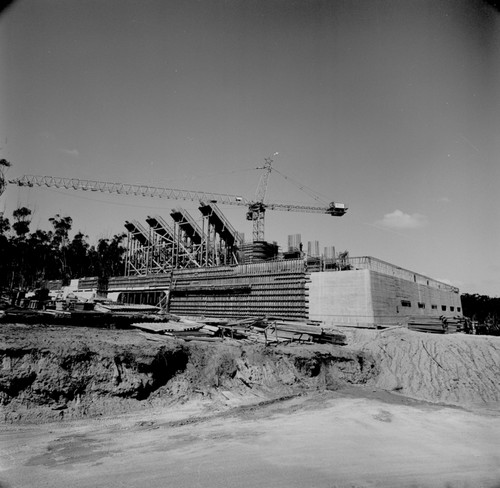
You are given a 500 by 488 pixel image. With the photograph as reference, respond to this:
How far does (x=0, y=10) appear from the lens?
6312mm

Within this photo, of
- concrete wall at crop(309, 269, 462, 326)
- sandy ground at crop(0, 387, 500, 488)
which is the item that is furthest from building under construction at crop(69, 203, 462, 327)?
sandy ground at crop(0, 387, 500, 488)

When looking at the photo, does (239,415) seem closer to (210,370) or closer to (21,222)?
(210,370)

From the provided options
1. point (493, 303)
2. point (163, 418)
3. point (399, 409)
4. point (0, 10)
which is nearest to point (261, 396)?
point (163, 418)

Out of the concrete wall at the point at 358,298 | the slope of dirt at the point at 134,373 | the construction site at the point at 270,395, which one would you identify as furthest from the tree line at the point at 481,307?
the slope of dirt at the point at 134,373

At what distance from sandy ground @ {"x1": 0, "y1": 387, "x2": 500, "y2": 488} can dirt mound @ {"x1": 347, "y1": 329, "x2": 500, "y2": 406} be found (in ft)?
10.4

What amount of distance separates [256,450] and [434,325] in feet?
59.8

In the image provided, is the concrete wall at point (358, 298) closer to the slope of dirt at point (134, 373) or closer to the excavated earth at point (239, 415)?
the excavated earth at point (239, 415)

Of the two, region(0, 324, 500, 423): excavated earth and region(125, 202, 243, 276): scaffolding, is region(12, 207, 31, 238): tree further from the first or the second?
region(0, 324, 500, 423): excavated earth

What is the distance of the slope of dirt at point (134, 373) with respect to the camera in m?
9.20

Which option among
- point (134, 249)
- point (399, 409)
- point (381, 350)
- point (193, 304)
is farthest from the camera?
point (134, 249)

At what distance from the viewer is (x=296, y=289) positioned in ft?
75.8

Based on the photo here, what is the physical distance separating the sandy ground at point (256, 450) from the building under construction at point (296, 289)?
10.3m

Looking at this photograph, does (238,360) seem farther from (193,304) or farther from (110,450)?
(193,304)

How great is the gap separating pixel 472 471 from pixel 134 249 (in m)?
52.3
